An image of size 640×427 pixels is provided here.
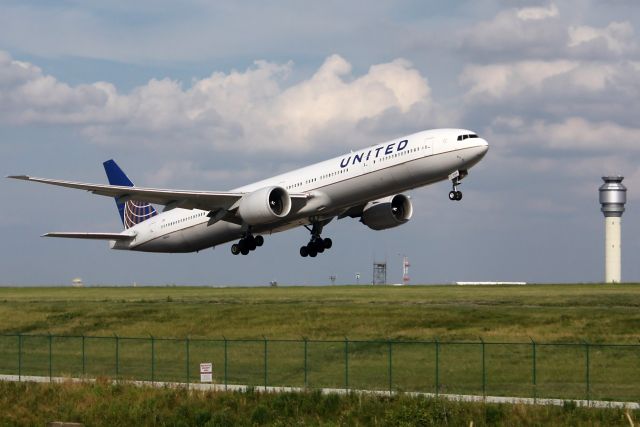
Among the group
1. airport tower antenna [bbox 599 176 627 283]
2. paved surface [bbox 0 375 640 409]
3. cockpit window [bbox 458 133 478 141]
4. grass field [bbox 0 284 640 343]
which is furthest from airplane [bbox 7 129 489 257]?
airport tower antenna [bbox 599 176 627 283]

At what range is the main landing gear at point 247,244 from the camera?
2274 inches

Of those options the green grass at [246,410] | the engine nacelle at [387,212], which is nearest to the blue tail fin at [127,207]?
the engine nacelle at [387,212]

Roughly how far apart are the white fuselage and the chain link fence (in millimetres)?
9353

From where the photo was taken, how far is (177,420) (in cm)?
3438

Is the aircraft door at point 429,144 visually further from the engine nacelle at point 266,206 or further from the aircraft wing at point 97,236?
the aircraft wing at point 97,236

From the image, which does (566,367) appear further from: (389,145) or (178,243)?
(178,243)

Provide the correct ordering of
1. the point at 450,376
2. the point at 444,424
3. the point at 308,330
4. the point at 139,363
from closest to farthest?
the point at 444,424 < the point at 450,376 < the point at 139,363 < the point at 308,330

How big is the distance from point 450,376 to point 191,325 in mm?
17533

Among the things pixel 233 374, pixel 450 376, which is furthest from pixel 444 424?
pixel 233 374

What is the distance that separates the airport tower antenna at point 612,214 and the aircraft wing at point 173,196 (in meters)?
81.8

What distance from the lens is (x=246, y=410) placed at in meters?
34.2

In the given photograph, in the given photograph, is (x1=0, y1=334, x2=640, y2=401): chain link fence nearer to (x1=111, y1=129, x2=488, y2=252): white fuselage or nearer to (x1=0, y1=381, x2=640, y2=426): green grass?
(x1=0, y1=381, x2=640, y2=426): green grass

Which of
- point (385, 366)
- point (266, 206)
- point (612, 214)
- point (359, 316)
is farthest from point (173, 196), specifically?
point (612, 214)

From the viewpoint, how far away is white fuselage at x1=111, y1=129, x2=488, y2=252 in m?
48.0
